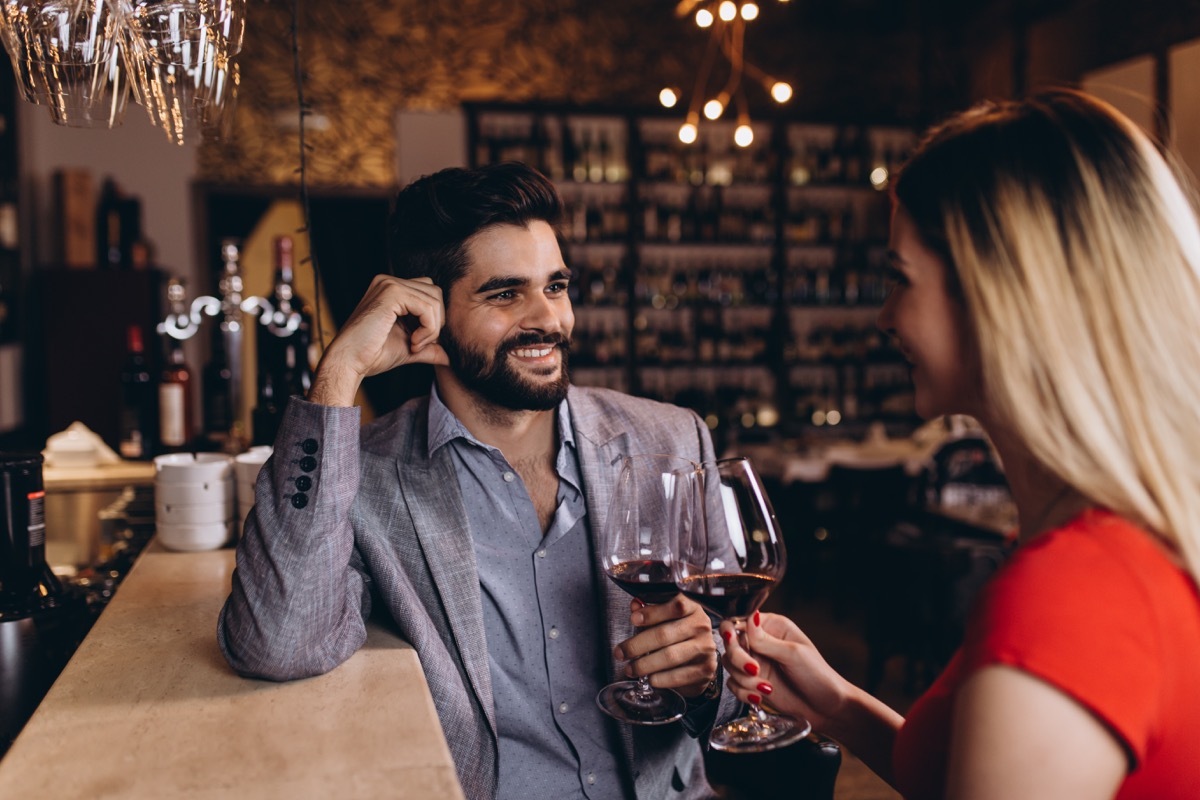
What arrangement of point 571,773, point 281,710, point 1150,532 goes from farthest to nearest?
point 571,773 → point 281,710 → point 1150,532

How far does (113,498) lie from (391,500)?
1215 mm

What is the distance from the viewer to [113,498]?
95.5 inches

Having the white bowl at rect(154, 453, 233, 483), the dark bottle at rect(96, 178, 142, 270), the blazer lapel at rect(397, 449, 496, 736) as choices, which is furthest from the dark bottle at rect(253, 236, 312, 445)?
the dark bottle at rect(96, 178, 142, 270)

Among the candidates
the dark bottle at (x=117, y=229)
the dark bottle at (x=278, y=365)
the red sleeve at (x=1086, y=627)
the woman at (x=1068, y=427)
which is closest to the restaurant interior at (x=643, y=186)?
the dark bottle at (x=117, y=229)

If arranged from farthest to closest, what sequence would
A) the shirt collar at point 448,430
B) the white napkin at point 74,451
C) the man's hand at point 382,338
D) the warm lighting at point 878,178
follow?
the warm lighting at point 878,178 → the white napkin at point 74,451 → the shirt collar at point 448,430 → the man's hand at point 382,338

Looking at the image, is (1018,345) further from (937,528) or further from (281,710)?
(937,528)

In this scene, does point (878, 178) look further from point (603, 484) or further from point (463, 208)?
point (603, 484)

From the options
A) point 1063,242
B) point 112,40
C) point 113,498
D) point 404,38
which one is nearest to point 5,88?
point 404,38

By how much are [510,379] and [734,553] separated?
723 millimetres

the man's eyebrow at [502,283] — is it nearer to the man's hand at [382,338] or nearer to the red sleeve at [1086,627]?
the man's hand at [382,338]

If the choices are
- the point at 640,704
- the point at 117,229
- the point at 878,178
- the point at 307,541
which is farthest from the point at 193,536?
the point at 878,178

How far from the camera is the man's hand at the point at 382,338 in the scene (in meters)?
1.46

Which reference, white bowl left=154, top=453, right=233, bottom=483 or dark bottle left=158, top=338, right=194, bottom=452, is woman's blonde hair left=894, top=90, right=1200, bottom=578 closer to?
white bowl left=154, top=453, right=233, bottom=483

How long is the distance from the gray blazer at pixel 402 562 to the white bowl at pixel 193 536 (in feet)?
1.08
